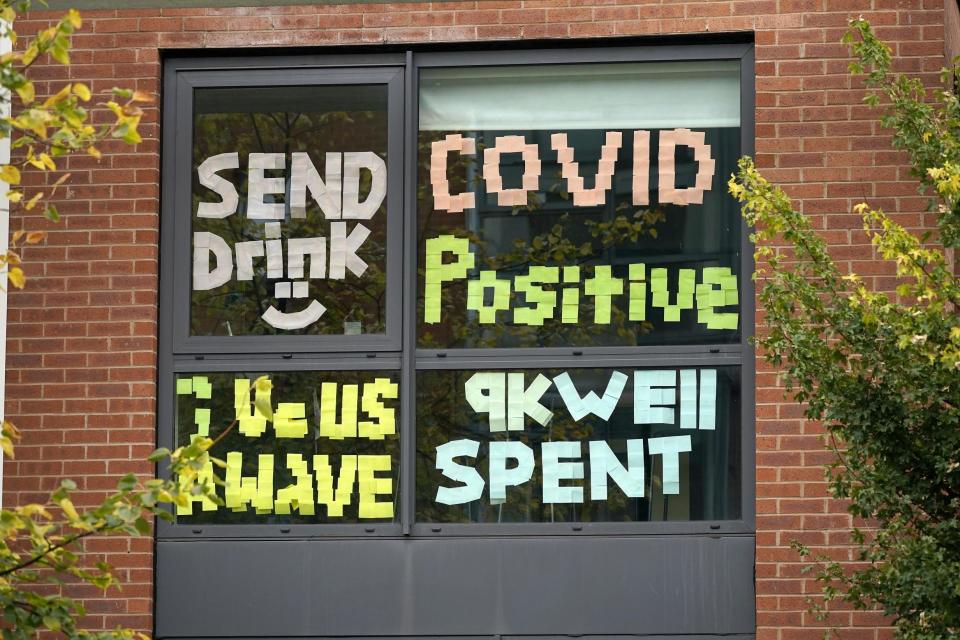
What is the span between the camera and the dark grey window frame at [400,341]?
7781 millimetres

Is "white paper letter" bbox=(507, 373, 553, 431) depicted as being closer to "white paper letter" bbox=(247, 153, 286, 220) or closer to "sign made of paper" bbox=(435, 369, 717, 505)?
"sign made of paper" bbox=(435, 369, 717, 505)

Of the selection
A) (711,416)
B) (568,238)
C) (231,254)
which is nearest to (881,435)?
(711,416)

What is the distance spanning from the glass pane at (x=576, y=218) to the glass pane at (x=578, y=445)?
0.24 m

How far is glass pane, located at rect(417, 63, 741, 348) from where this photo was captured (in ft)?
25.9

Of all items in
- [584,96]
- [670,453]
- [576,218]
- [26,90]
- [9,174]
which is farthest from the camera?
[584,96]

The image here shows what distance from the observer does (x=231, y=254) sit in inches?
319

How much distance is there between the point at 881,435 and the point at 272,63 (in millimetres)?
4203

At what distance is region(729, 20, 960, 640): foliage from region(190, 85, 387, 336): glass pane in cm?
273

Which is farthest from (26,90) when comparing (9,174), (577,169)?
(577,169)

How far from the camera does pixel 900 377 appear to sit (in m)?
5.61

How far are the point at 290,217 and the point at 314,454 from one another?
1.34 metres

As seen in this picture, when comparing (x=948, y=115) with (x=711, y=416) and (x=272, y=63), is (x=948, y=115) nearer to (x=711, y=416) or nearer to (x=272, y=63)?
(x=711, y=416)

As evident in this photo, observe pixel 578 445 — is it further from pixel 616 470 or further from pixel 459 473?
pixel 459 473

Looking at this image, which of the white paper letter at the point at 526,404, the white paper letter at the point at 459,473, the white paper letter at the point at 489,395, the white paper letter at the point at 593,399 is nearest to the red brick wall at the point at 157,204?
the white paper letter at the point at 593,399
